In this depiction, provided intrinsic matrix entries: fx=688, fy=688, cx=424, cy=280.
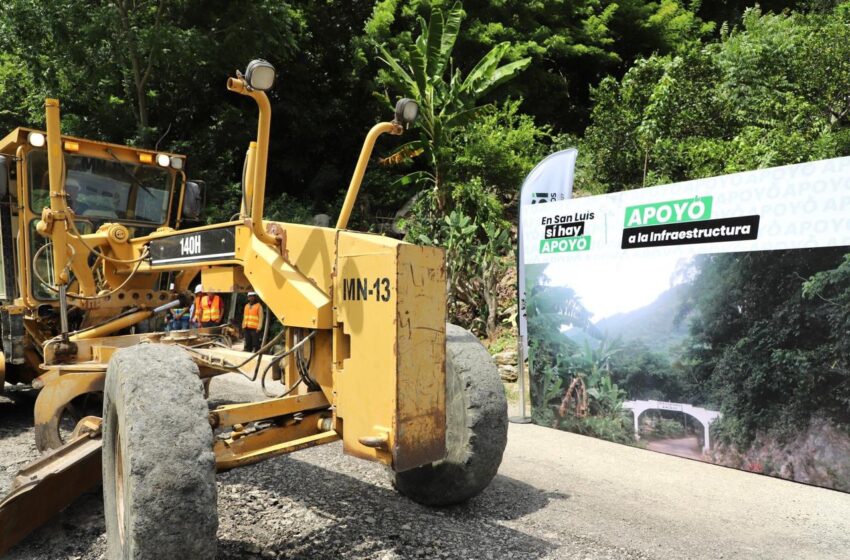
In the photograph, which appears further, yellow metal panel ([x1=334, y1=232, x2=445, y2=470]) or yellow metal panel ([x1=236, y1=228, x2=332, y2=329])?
yellow metal panel ([x1=236, y1=228, x2=332, y2=329])

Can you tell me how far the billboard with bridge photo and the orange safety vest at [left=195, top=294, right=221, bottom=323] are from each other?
12.0ft

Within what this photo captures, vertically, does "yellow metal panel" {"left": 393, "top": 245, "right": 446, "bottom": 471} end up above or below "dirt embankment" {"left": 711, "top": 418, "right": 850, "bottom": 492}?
above

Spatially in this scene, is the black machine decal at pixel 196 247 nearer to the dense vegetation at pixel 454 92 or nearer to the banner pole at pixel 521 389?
the banner pole at pixel 521 389

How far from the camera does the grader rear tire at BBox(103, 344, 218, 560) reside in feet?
9.56

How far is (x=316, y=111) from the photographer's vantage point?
19062mm

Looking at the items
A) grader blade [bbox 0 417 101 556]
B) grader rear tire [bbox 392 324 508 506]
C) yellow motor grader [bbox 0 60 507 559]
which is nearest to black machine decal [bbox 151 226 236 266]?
yellow motor grader [bbox 0 60 507 559]

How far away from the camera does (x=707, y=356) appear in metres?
6.11

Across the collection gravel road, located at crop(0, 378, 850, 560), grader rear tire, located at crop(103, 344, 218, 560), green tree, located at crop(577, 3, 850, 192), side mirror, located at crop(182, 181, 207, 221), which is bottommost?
gravel road, located at crop(0, 378, 850, 560)

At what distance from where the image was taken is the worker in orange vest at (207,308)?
7.67 meters

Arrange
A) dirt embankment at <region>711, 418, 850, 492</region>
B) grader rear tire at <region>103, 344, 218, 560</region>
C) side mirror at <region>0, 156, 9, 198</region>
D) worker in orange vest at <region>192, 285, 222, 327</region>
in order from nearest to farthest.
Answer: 1. grader rear tire at <region>103, 344, 218, 560</region>
2. dirt embankment at <region>711, 418, 850, 492</region>
3. side mirror at <region>0, 156, 9, 198</region>
4. worker in orange vest at <region>192, 285, 222, 327</region>

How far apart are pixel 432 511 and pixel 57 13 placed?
45.6 feet

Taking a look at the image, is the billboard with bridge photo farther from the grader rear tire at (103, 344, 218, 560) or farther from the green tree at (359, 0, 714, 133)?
the green tree at (359, 0, 714, 133)

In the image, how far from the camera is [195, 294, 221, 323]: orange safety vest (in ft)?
25.2

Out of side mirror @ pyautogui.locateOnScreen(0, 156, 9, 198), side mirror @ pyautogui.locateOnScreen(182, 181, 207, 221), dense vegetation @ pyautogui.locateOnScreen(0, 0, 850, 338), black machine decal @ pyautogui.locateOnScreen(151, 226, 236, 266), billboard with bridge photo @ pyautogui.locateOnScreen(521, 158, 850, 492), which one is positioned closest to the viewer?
black machine decal @ pyautogui.locateOnScreen(151, 226, 236, 266)
